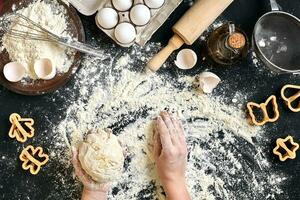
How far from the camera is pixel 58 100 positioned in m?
1.48

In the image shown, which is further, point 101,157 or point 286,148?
point 286,148

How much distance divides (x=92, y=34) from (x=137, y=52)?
0.45 feet

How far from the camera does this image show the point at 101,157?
1.38 meters

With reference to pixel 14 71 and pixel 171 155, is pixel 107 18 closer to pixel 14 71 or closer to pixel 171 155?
pixel 14 71

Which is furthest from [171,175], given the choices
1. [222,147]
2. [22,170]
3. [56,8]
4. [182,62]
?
[56,8]

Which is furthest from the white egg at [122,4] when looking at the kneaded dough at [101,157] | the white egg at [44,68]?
the kneaded dough at [101,157]

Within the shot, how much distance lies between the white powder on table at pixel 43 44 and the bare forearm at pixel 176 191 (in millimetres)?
433

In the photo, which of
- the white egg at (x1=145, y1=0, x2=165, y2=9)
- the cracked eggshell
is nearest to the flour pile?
the cracked eggshell

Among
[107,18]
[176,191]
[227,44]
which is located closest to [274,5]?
[227,44]

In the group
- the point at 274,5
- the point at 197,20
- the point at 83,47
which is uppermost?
the point at 274,5

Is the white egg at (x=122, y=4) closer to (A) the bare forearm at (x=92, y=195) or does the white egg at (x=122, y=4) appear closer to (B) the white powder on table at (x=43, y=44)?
(B) the white powder on table at (x=43, y=44)

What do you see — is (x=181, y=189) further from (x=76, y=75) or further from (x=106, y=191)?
(x=76, y=75)

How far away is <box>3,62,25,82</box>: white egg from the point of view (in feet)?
4.60

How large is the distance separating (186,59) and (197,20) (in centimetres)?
13
